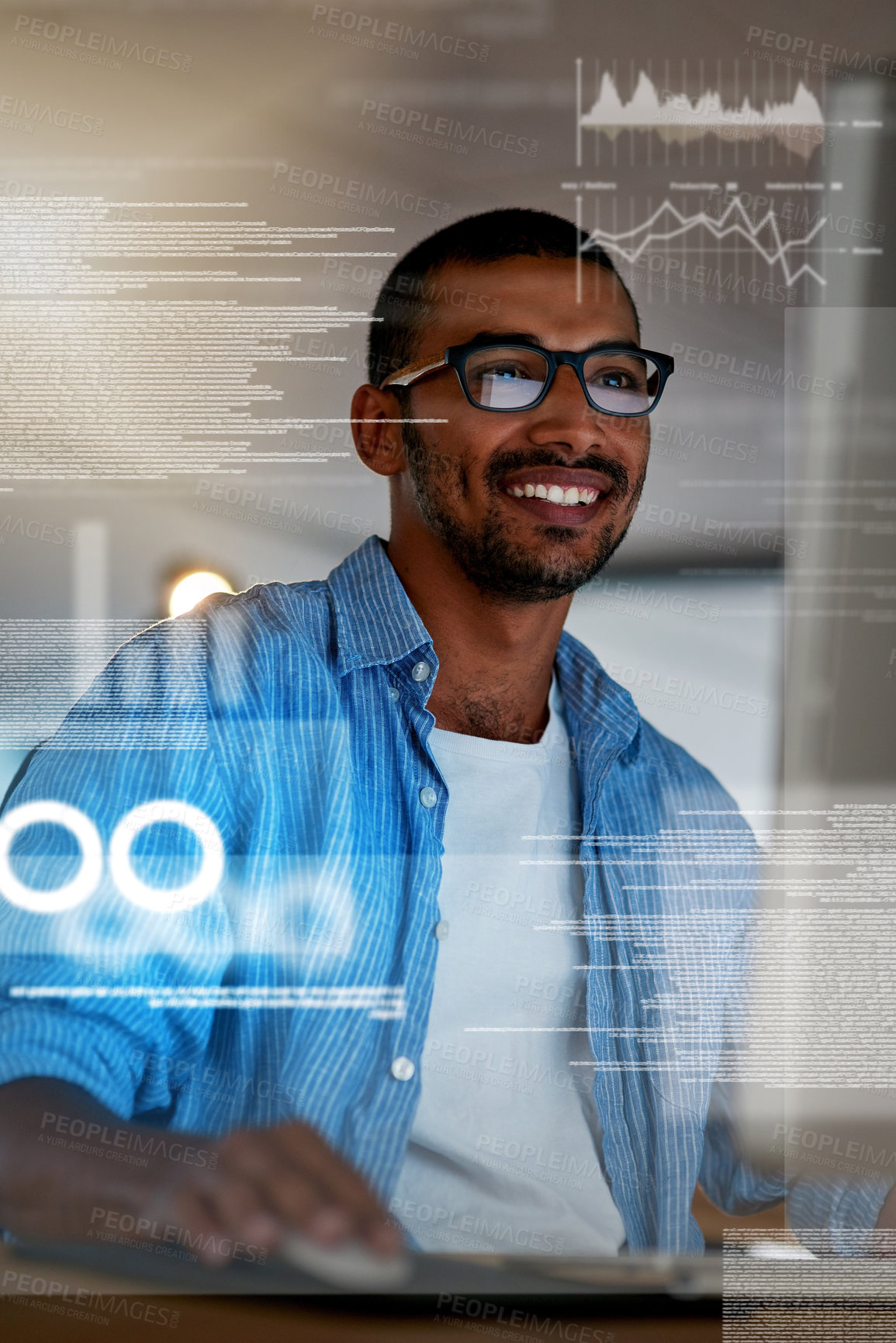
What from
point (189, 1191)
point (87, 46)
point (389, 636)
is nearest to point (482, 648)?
point (389, 636)

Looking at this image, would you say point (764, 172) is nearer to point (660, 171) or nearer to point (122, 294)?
point (660, 171)

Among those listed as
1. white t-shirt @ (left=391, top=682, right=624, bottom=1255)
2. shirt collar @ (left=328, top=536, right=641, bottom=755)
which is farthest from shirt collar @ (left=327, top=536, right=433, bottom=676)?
white t-shirt @ (left=391, top=682, right=624, bottom=1255)

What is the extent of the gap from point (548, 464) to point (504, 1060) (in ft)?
2.34

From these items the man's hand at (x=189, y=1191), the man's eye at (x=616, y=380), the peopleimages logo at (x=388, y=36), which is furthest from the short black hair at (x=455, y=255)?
the man's hand at (x=189, y=1191)

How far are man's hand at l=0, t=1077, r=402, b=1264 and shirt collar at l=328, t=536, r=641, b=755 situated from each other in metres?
0.56

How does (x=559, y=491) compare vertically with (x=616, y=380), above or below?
below

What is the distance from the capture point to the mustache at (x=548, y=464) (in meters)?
1.24

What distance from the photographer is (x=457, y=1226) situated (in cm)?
120

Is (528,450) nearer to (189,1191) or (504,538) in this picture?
(504,538)

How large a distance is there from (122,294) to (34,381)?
0.15 m

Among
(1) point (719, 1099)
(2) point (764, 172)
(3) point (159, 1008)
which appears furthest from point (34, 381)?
(1) point (719, 1099)

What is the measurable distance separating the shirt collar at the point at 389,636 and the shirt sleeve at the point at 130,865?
20 cm

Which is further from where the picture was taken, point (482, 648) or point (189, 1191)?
point (482, 648)
